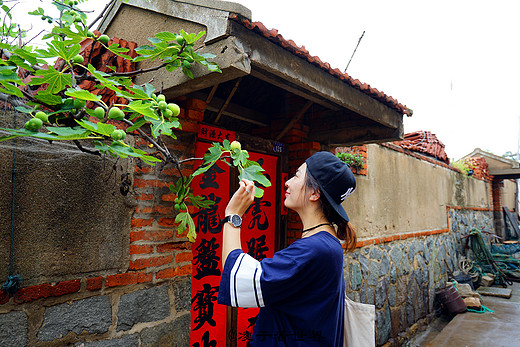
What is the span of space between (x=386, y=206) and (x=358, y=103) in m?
3.23

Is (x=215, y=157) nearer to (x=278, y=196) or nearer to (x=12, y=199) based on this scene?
(x=12, y=199)

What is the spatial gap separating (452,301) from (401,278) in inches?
69.1

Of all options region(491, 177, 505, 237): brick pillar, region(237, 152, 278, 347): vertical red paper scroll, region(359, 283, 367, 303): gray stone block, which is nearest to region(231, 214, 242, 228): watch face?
region(237, 152, 278, 347): vertical red paper scroll

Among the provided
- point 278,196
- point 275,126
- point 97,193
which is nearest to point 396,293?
point 278,196

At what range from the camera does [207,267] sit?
323 cm

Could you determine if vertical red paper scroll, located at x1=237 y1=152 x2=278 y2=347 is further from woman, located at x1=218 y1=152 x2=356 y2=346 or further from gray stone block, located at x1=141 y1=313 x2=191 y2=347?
woman, located at x1=218 y1=152 x2=356 y2=346

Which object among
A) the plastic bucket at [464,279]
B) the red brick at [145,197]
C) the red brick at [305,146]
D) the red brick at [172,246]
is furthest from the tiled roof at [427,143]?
the red brick at [145,197]

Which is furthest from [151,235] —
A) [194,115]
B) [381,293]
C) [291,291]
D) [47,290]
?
[381,293]

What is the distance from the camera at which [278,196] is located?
13.1 ft

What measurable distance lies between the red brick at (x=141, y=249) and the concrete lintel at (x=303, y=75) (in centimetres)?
152

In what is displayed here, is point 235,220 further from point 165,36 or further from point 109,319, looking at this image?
point 109,319

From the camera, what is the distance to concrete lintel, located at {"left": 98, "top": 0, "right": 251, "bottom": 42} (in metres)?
2.01

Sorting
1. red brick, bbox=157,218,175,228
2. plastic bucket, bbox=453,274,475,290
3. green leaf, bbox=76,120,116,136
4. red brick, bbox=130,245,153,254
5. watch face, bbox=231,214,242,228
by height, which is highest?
green leaf, bbox=76,120,116,136

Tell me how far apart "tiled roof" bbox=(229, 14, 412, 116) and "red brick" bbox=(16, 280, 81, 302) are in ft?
6.26
